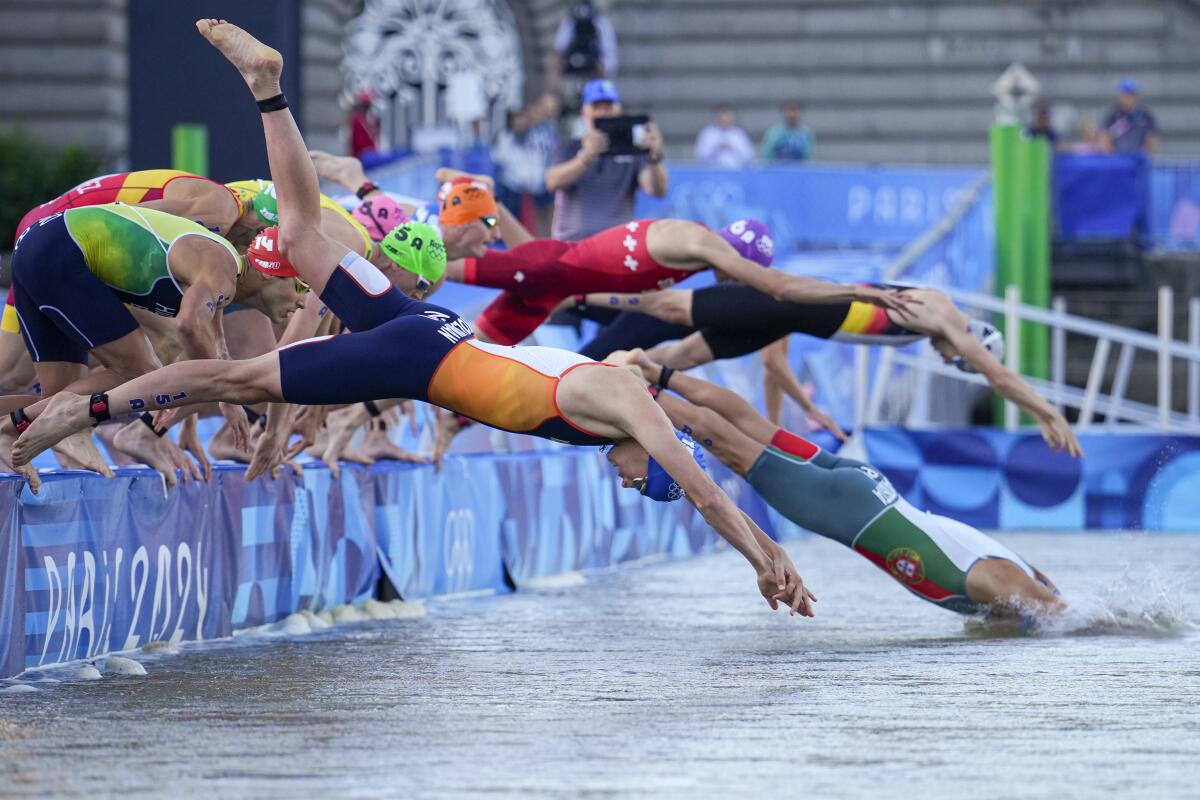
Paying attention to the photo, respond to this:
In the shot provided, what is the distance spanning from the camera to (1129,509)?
18.1 m

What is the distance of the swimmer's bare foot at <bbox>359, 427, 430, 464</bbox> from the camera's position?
11742mm

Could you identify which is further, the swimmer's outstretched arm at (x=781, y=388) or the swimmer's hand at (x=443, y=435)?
the swimmer's outstretched arm at (x=781, y=388)

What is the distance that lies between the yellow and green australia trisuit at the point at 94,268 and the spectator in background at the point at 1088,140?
Result: 17.2m

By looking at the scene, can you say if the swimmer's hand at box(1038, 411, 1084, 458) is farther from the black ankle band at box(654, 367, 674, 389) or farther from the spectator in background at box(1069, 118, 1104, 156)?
the spectator in background at box(1069, 118, 1104, 156)

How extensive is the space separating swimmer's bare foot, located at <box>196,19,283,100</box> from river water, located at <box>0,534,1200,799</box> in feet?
7.75

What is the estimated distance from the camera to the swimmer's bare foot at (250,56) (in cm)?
867

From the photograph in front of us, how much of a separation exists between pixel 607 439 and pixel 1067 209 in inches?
677

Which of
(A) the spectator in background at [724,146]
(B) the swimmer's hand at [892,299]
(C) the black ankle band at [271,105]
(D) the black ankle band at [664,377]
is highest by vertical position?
(A) the spectator in background at [724,146]

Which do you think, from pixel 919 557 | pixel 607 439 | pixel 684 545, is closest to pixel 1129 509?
pixel 684 545

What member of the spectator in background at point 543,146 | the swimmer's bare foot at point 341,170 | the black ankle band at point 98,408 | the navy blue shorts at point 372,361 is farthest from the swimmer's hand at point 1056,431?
the spectator in background at point 543,146

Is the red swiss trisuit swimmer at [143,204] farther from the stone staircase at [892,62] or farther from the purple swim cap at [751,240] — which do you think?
the stone staircase at [892,62]

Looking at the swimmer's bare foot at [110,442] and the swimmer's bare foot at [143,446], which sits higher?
the swimmer's bare foot at [143,446]

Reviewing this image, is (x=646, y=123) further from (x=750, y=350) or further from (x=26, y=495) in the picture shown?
(x=26, y=495)

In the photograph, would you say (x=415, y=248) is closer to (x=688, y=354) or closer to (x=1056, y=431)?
(x=688, y=354)
